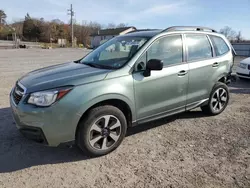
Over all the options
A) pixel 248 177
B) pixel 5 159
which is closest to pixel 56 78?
pixel 5 159

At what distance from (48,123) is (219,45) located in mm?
3993

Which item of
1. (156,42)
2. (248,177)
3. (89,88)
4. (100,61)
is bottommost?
(248,177)

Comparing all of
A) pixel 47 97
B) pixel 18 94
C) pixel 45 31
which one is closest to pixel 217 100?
pixel 47 97

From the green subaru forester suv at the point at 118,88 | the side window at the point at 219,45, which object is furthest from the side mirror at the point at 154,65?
the side window at the point at 219,45

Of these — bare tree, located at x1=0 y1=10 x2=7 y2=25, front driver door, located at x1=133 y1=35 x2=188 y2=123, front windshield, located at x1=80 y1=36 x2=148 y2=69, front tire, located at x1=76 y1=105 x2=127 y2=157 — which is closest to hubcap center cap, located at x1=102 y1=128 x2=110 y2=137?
front tire, located at x1=76 y1=105 x2=127 y2=157

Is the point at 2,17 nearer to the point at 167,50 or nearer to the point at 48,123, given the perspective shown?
the point at 167,50

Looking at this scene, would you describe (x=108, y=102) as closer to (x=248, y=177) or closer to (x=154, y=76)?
(x=154, y=76)

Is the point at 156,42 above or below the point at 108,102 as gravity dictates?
above

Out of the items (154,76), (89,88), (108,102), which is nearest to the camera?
(89,88)

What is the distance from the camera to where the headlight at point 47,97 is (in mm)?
3037

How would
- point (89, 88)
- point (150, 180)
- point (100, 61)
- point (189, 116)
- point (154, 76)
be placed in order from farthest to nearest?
1. point (189, 116)
2. point (100, 61)
3. point (154, 76)
4. point (89, 88)
5. point (150, 180)

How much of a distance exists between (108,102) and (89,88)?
44 cm

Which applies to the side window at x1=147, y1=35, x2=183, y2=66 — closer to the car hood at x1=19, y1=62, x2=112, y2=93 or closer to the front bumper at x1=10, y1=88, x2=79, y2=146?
the car hood at x1=19, y1=62, x2=112, y2=93

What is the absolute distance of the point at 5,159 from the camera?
10.9ft
